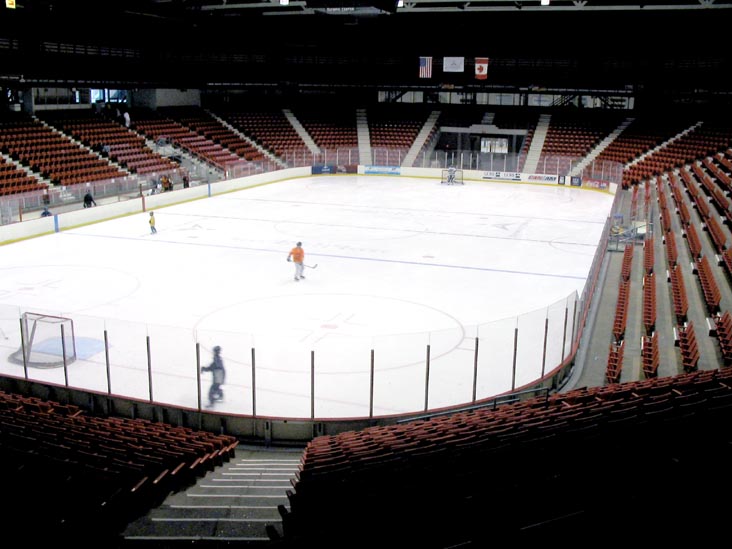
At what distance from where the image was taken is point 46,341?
11.6m

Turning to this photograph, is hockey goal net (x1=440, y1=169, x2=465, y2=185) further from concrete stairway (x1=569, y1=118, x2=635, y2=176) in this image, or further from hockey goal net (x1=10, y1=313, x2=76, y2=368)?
hockey goal net (x1=10, y1=313, x2=76, y2=368)

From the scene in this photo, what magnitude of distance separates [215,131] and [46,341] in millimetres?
36363

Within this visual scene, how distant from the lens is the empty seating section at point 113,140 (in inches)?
1415

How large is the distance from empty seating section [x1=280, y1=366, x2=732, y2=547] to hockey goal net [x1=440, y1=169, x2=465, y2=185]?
3458cm

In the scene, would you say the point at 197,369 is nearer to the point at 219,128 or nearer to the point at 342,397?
the point at 342,397

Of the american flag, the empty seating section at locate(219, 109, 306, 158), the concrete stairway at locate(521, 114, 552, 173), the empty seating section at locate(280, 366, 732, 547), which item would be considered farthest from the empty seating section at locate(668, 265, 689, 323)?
the empty seating section at locate(219, 109, 306, 158)

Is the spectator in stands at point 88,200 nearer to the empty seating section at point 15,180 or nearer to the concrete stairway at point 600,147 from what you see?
the empty seating section at point 15,180

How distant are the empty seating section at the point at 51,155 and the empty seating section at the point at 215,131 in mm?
10661

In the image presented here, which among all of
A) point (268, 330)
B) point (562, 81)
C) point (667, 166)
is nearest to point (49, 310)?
point (268, 330)

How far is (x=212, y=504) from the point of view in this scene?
736 centimetres

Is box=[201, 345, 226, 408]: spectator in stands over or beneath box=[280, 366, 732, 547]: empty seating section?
beneath

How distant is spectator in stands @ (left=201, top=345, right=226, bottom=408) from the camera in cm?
1049

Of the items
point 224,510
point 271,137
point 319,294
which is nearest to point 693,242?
point 319,294

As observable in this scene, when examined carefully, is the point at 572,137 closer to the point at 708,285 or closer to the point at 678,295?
the point at 708,285
